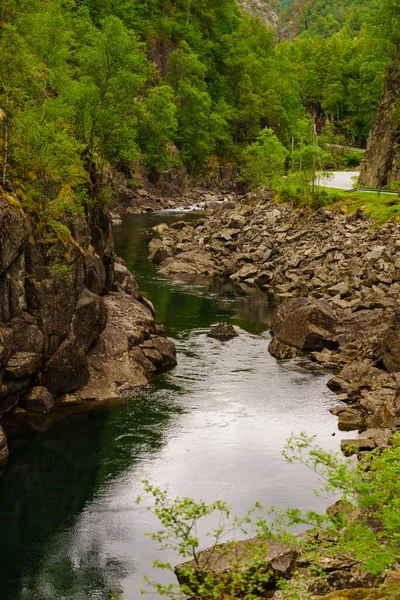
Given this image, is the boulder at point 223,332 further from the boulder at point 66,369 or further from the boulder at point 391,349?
the boulder at point 66,369

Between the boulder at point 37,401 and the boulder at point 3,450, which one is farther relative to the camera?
the boulder at point 37,401

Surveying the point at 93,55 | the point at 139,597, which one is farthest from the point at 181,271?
the point at 139,597

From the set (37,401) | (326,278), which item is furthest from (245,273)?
(37,401)

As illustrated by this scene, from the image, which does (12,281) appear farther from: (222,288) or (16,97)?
(222,288)

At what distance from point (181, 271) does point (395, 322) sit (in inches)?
1590

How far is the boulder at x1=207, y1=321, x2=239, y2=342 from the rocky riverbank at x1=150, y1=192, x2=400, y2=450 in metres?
3.55

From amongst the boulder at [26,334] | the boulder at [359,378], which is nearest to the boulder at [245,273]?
the boulder at [359,378]

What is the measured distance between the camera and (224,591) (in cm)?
2191

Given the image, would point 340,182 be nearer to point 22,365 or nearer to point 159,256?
point 159,256

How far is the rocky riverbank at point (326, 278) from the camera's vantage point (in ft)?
141

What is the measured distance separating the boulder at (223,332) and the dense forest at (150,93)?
15329mm

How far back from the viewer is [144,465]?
34500 mm

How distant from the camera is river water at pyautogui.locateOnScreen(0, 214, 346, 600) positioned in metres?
26.3

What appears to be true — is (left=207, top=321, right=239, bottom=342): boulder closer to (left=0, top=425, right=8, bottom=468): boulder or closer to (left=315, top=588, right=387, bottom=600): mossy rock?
(left=0, top=425, right=8, bottom=468): boulder
